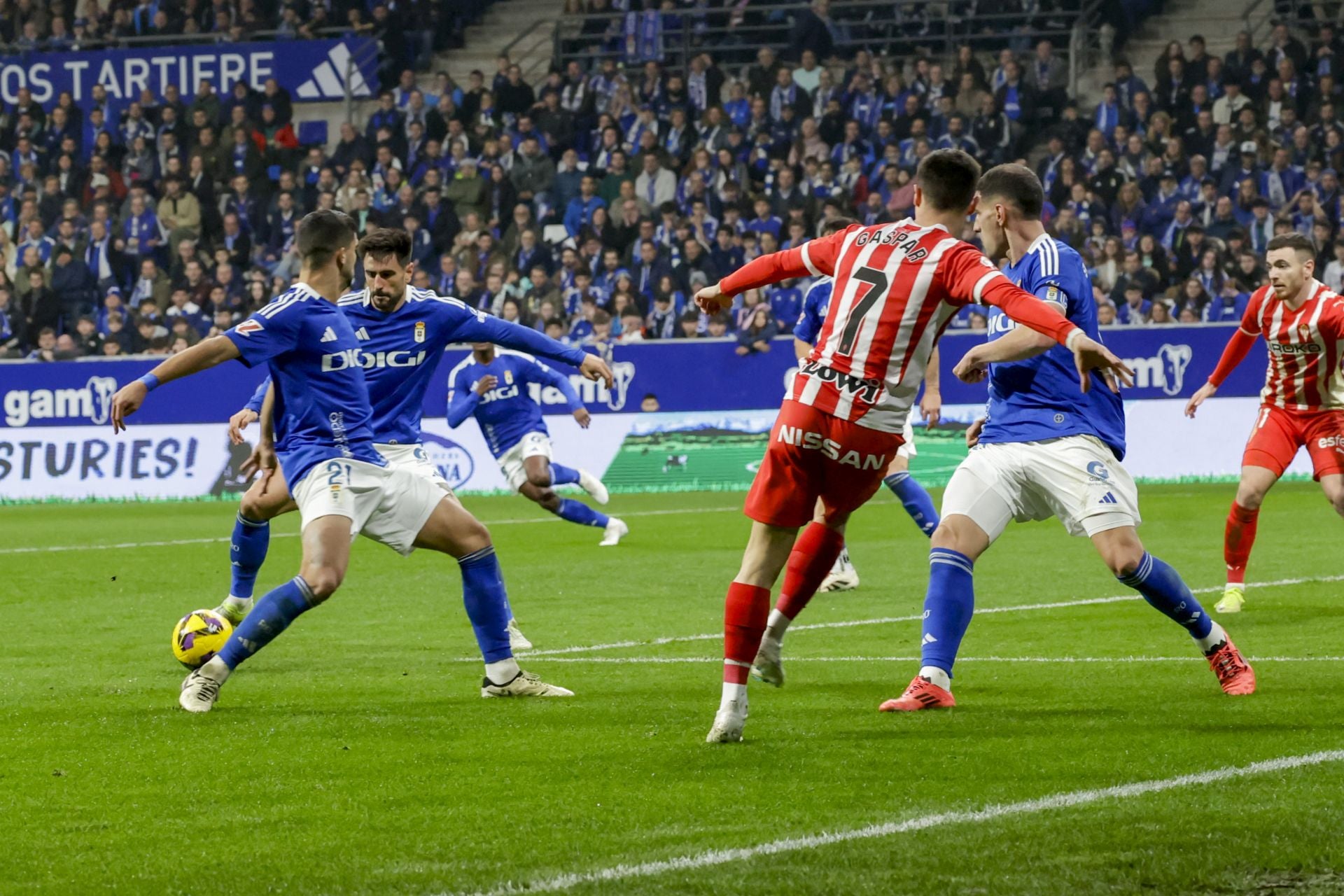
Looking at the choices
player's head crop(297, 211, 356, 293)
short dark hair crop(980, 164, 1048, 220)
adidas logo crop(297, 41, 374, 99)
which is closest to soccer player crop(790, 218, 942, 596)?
short dark hair crop(980, 164, 1048, 220)

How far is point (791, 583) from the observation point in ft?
24.3

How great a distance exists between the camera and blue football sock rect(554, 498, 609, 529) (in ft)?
52.0

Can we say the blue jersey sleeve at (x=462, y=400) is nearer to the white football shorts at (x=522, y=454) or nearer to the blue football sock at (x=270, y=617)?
the white football shorts at (x=522, y=454)

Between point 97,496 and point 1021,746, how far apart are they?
58.7 ft

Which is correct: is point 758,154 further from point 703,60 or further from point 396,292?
point 396,292

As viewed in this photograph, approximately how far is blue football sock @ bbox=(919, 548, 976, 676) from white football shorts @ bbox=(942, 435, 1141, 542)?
0.73 feet

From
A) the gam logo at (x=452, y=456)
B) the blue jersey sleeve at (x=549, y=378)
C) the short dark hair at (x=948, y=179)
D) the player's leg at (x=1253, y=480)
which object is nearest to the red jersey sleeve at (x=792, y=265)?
the short dark hair at (x=948, y=179)

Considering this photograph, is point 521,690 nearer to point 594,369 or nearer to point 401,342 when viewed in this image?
point 594,369

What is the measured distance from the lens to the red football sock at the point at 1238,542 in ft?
35.2

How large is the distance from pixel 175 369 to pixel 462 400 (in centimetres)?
857

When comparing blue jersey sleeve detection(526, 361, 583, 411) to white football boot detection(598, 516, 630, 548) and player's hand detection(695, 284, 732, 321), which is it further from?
player's hand detection(695, 284, 732, 321)

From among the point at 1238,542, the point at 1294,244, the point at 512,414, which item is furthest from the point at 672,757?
the point at 512,414

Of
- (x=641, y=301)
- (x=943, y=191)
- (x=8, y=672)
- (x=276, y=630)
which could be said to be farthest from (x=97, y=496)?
(x=943, y=191)

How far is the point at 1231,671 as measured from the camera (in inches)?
289
